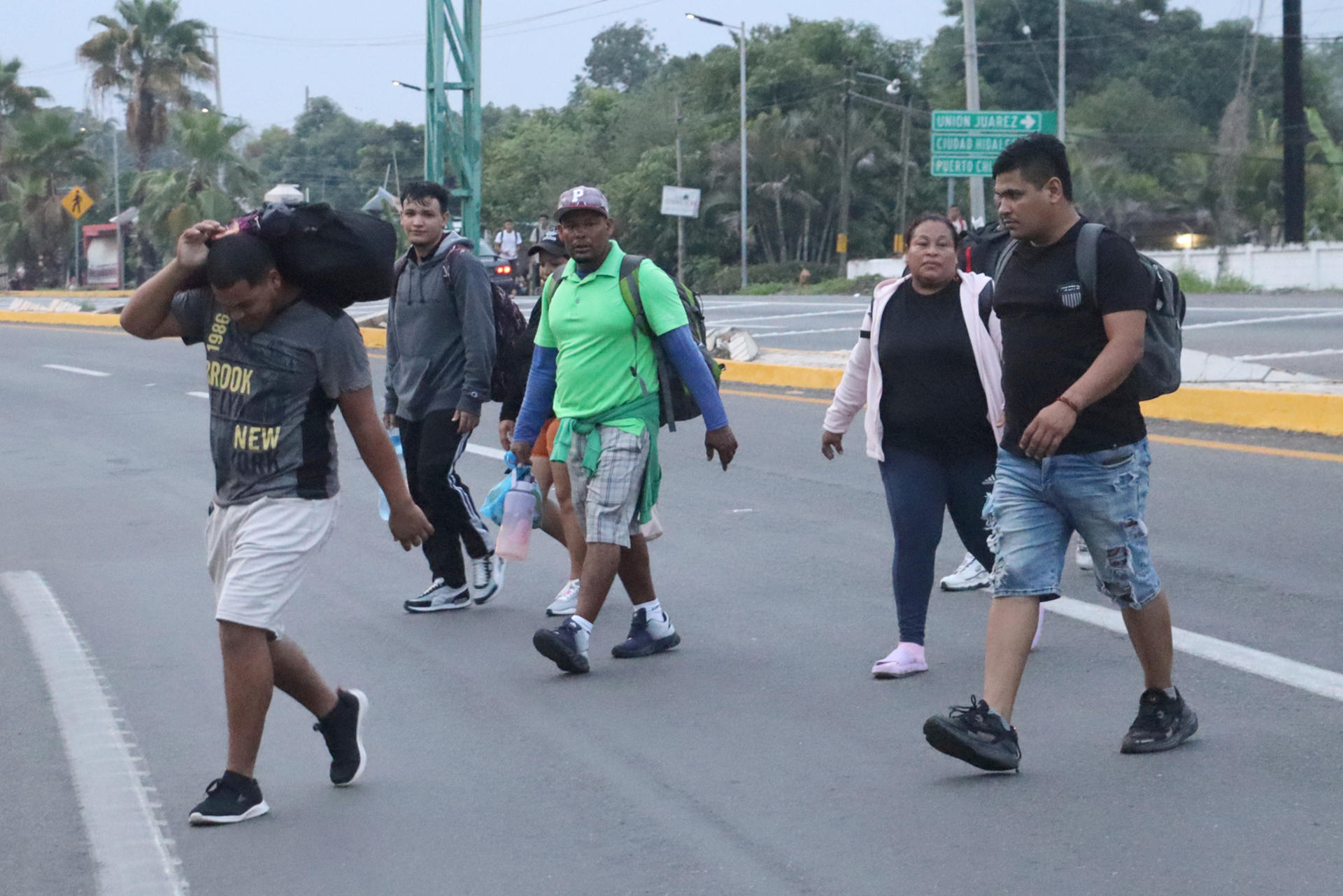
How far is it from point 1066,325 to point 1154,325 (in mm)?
237

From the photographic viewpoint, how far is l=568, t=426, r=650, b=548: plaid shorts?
6016 mm

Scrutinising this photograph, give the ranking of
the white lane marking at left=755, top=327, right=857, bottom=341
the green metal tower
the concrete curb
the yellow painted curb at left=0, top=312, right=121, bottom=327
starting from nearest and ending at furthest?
the concrete curb → the green metal tower → the white lane marking at left=755, top=327, right=857, bottom=341 → the yellow painted curb at left=0, top=312, right=121, bottom=327

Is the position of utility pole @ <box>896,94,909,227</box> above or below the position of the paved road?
above

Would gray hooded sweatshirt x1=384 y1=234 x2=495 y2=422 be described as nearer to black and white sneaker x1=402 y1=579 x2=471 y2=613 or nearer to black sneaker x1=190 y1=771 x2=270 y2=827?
black and white sneaker x1=402 y1=579 x2=471 y2=613

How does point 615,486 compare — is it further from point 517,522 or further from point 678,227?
point 678,227

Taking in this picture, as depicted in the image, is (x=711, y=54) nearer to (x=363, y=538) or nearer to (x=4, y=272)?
(x=4, y=272)

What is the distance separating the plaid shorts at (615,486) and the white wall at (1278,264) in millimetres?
32830

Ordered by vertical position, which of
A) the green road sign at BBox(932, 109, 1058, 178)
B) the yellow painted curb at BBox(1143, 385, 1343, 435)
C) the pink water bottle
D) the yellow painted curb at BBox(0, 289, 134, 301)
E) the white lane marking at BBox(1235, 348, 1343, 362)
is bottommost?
the pink water bottle

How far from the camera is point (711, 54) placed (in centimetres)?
7200

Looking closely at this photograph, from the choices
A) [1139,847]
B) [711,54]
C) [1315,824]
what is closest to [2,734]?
[1139,847]

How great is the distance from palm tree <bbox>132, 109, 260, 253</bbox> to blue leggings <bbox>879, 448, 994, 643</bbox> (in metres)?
43.8

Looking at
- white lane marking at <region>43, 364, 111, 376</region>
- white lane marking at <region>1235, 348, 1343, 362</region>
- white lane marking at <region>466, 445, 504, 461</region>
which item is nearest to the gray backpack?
white lane marking at <region>466, 445, 504, 461</region>

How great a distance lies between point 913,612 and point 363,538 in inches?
164

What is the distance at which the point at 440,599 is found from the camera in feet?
24.3
